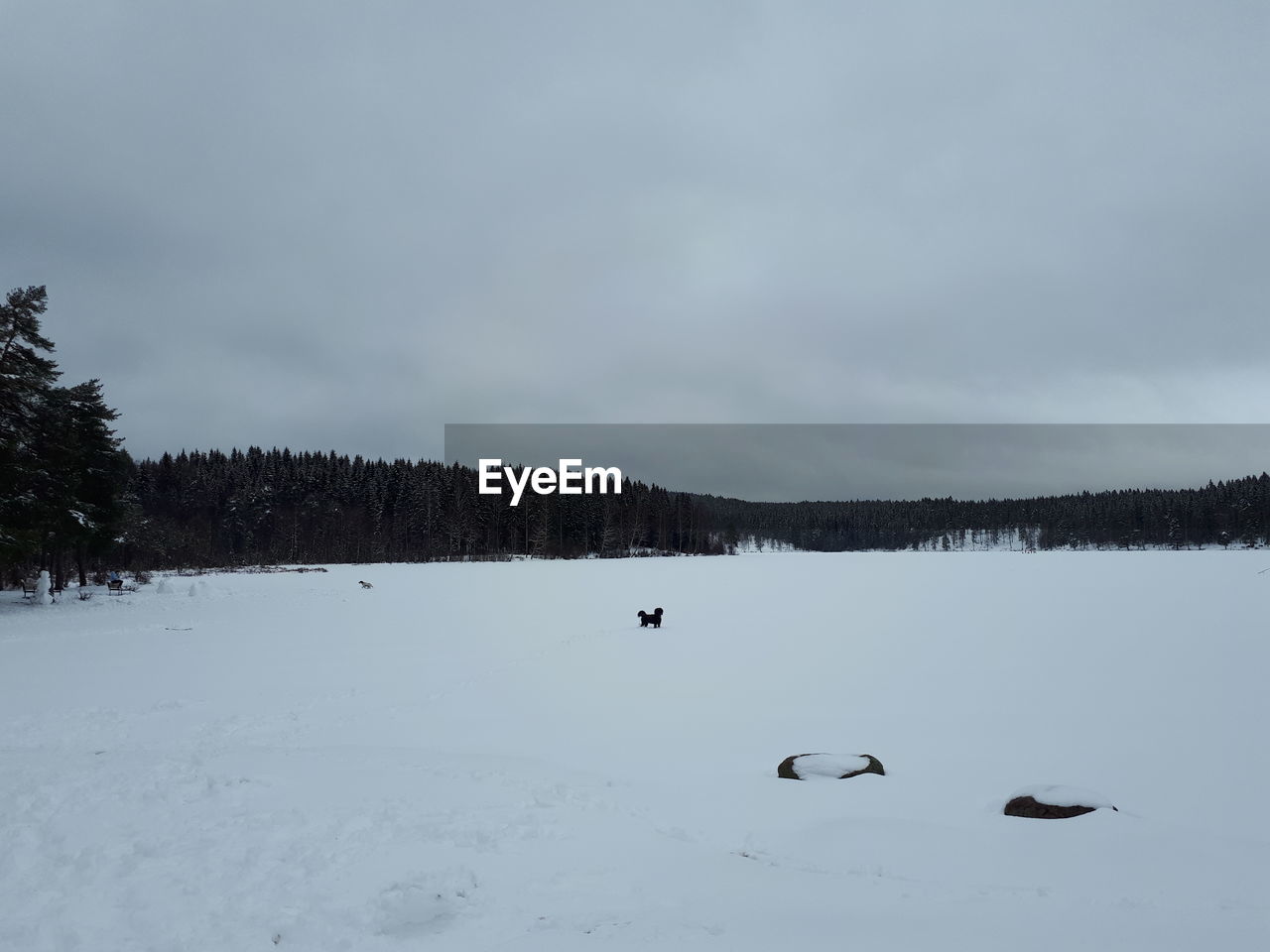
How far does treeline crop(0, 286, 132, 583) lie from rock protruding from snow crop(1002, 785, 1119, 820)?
1149 inches

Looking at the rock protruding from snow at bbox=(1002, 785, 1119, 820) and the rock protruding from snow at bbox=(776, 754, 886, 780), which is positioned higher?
the rock protruding from snow at bbox=(1002, 785, 1119, 820)

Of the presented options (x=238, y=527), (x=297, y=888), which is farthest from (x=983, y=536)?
(x=297, y=888)

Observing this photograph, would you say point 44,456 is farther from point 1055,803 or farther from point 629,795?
point 1055,803

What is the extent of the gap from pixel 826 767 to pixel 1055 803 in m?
2.48

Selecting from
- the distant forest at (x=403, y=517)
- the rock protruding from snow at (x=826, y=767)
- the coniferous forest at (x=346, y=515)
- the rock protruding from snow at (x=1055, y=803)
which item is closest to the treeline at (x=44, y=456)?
the coniferous forest at (x=346, y=515)

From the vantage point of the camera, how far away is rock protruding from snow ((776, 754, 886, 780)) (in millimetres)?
8516

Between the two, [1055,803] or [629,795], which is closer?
[1055,803]

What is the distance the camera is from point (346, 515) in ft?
271

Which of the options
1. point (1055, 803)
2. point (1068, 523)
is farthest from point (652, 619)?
point (1068, 523)

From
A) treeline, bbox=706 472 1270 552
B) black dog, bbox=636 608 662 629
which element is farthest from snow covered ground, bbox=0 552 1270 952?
treeline, bbox=706 472 1270 552

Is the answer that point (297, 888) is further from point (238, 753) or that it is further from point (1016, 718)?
point (1016, 718)

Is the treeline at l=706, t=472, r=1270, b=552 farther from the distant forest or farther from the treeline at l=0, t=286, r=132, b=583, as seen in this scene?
the treeline at l=0, t=286, r=132, b=583

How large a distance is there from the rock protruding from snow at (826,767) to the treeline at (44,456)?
26.6 m

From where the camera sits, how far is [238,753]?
9.24 meters
